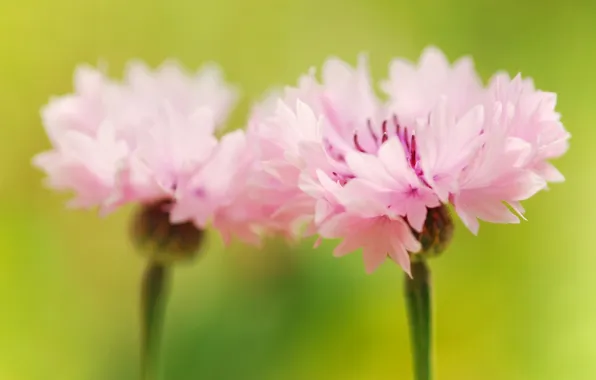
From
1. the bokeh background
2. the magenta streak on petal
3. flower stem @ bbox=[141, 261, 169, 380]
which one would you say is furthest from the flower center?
the bokeh background

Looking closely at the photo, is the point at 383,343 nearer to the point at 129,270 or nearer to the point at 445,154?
the point at 129,270

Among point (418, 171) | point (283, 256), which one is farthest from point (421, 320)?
point (283, 256)

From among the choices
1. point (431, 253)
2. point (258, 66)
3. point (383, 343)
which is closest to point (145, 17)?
point (258, 66)

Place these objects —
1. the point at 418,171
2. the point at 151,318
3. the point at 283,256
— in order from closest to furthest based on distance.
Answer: the point at 418,171 → the point at 151,318 → the point at 283,256

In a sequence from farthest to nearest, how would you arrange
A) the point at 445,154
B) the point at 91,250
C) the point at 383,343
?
the point at 91,250, the point at 383,343, the point at 445,154

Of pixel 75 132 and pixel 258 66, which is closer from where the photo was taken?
pixel 75 132

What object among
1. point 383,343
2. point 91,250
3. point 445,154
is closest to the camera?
point 445,154

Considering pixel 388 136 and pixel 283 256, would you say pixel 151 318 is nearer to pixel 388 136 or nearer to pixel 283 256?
pixel 388 136

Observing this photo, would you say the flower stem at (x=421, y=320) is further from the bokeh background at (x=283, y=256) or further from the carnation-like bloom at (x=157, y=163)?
the bokeh background at (x=283, y=256)
